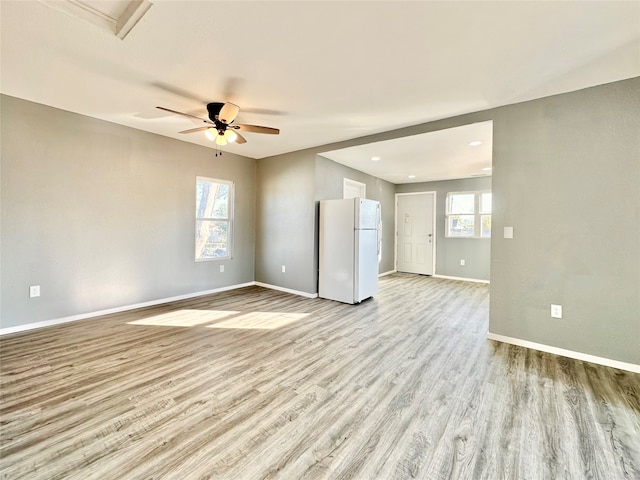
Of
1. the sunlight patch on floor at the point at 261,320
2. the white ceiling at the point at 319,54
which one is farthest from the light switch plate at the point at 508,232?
the sunlight patch on floor at the point at 261,320

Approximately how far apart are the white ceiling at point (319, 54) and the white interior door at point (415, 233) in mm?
4130

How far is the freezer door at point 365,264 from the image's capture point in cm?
432

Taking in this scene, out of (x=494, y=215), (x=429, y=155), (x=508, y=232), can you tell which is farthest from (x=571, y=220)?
(x=429, y=155)

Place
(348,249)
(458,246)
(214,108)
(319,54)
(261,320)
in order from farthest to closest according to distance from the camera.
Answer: (458,246) → (348,249) → (261,320) → (214,108) → (319,54)

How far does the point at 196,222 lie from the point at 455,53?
14.0ft

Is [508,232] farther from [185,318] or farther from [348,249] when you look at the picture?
[185,318]

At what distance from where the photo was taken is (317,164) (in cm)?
477

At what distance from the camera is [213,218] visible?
5000 millimetres

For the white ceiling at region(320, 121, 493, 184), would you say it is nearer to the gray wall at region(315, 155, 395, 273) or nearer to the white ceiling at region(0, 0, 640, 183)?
the gray wall at region(315, 155, 395, 273)

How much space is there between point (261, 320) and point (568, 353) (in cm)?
328

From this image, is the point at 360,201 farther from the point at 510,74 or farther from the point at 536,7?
the point at 536,7

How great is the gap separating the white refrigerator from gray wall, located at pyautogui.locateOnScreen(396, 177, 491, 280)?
Result: 2.87 m

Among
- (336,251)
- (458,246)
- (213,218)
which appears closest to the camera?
(336,251)

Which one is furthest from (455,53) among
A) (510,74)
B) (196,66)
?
(196,66)
